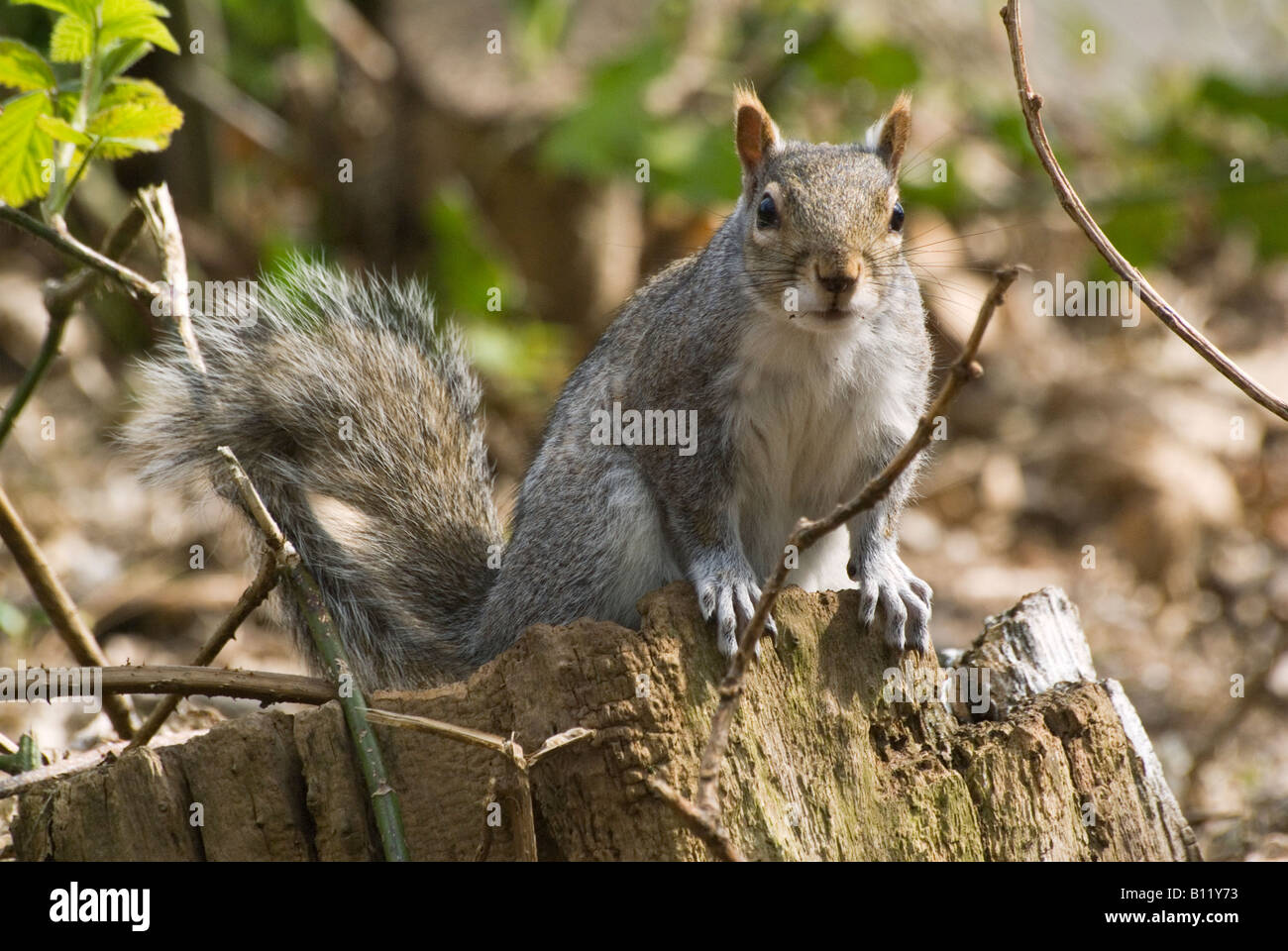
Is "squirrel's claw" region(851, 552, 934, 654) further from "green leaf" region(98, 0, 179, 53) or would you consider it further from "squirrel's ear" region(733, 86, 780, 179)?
"green leaf" region(98, 0, 179, 53)

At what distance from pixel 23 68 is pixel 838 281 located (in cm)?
123

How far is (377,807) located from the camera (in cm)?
189

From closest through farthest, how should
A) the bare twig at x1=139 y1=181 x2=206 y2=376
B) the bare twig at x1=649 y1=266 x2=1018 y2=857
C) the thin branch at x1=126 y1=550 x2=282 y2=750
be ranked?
the bare twig at x1=649 y1=266 x2=1018 y2=857, the thin branch at x1=126 y1=550 x2=282 y2=750, the bare twig at x1=139 y1=181 x2=206 y2=376

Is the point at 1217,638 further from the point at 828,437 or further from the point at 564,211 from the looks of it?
the point at 564,211

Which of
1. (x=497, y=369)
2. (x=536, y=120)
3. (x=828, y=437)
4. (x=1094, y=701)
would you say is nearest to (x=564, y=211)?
(x=536, y=120)

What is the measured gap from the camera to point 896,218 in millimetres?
2367

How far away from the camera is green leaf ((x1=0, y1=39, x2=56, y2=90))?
2.07 metres

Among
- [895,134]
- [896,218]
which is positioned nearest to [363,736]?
[896,218]

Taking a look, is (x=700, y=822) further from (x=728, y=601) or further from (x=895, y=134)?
(x=895, y=134)

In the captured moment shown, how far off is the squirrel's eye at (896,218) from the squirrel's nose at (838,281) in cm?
24

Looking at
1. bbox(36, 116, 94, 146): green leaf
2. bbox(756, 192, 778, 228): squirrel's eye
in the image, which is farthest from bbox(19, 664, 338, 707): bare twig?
bbox(756, 192, 778, 228): squirrel's eye

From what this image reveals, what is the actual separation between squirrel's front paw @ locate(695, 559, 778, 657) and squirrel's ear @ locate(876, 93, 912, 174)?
0.77 m
